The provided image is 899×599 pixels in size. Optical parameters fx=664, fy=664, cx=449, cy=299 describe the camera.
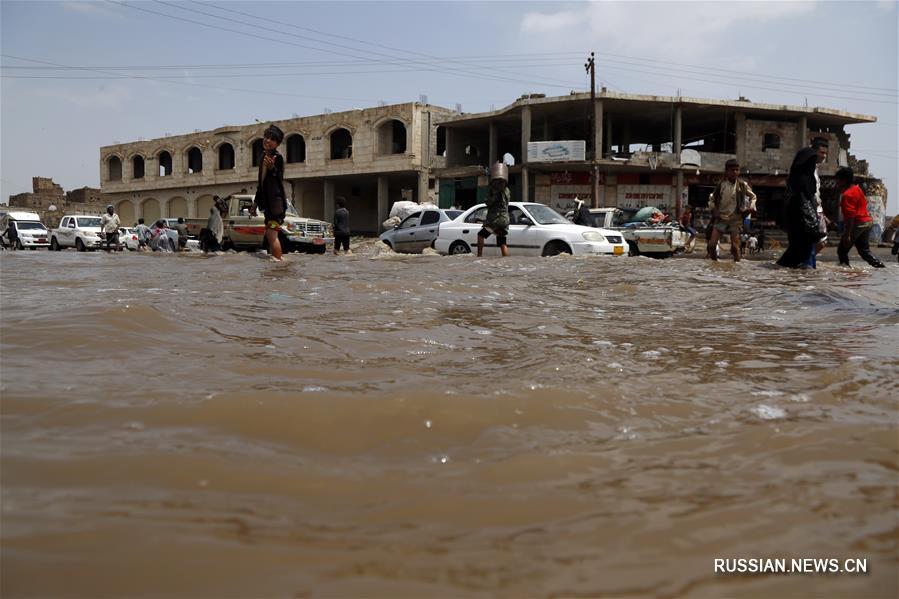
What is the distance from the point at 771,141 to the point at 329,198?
21346 mm

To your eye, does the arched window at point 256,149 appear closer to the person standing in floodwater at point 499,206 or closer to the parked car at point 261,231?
the parked car at point 261,231

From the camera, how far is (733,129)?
2908cm

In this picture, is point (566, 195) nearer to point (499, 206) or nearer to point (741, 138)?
point (741, 138)

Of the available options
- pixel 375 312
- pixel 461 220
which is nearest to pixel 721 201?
pixel 461 220

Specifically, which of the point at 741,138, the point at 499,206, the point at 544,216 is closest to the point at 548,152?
the point at 741,138

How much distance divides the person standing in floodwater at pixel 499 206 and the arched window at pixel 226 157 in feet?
105

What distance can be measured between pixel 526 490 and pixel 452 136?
30.8m

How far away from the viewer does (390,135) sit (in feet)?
106

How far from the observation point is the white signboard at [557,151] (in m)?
26.3

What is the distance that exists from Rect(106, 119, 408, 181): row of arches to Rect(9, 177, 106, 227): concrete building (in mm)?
2608

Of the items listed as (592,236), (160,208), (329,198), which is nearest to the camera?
(592,236)

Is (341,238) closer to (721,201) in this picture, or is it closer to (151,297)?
(721,201)

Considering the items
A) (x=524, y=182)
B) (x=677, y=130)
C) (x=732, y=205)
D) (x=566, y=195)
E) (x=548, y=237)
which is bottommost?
(x=548, y=237)

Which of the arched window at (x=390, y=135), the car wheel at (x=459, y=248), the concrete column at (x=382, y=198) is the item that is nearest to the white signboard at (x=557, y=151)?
the arched window at (x=390, y=135)
